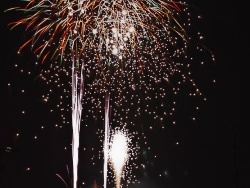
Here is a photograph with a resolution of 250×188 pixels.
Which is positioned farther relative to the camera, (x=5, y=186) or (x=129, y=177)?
(x=129, y=177)

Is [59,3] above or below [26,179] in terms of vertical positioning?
above

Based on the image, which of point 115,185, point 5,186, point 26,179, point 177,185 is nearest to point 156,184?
point 177,185

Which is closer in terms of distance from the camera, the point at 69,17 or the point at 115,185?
the point at 69,17

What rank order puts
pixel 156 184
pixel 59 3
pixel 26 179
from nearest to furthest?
pixel 59 3, pixel 26 179, pixel 156 184

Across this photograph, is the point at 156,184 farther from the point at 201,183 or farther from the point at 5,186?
the point at 5,186

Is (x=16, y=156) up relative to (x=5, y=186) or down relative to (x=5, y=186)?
up

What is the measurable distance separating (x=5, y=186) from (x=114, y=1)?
7.27m

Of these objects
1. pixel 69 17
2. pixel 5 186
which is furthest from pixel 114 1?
pixel 5 186

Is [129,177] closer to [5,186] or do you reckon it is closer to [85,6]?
[5,186]

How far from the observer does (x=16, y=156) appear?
50.7 ft

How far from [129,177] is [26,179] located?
4129 millimetres

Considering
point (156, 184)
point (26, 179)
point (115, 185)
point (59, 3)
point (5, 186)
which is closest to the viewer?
point (59, 3)

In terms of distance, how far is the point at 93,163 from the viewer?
15.9m

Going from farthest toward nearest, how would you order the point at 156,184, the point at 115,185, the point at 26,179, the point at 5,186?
the point at 156,184 < the point at 115,185 < the point at 26,179 < the point at 5,186
